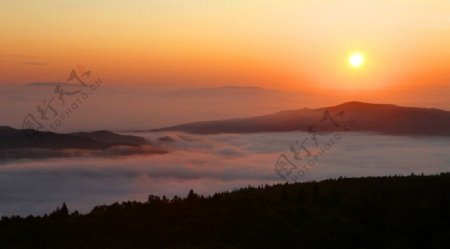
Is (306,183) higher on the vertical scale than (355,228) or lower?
higher

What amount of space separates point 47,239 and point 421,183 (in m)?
43.2

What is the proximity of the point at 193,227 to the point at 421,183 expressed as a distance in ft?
107

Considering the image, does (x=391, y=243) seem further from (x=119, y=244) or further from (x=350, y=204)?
(x=119, y=244)

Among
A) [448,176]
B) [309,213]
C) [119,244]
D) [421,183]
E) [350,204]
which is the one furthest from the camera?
[448,176]

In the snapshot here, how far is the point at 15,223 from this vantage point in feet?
154

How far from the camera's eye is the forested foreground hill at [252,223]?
150 feet

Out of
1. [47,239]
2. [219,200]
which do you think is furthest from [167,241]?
[219,200]

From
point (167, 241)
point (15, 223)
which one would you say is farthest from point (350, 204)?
point (15, 223)

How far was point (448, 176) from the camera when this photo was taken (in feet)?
261

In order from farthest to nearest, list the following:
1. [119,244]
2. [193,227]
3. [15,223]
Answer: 1. [193,227]
2. [15,223]
3. [119,244]

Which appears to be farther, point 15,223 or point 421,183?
point 421,183

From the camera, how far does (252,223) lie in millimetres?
51656

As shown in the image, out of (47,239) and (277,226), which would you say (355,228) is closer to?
(277,226)

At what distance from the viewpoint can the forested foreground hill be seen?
4566 centimetres
